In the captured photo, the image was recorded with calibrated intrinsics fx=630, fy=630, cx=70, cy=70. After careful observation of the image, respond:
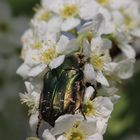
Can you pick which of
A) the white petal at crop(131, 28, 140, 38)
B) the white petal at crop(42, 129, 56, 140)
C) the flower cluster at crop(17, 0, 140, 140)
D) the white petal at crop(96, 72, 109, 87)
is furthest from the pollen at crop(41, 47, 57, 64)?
the white petal at crop(131, 28, 140, 38)

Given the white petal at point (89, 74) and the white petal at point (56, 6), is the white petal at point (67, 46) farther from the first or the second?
the white petal at point (56, 6)

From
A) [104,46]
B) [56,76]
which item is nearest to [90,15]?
[104,46]

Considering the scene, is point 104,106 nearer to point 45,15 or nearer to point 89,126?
point 89,126

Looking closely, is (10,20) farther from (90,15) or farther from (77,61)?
(77,61)

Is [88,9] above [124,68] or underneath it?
above

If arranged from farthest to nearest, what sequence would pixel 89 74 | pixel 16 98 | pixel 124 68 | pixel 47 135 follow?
pixel 16 98 < pixel 124 68 < pixel 89 74 < pixel 47 135

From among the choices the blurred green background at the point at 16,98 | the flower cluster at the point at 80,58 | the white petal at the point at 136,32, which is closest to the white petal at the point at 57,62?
the flower cluster at the point at 80,58

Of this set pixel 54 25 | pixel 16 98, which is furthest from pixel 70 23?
pixel 16 98
